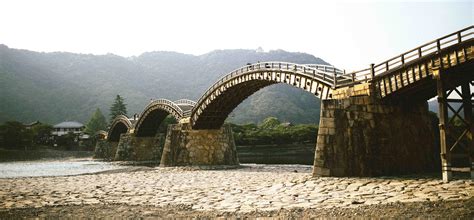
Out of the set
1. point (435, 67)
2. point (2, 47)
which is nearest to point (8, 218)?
point (435, 67)

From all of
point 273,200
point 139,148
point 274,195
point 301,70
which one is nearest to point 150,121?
point 139,148

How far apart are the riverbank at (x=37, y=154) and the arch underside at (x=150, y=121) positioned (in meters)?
24.8

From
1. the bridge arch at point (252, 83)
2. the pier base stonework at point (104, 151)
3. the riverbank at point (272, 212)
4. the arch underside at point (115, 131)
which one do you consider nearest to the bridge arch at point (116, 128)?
the arch underside at point (115, 131)

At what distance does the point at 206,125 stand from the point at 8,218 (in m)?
27.0

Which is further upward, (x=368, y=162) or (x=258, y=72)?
(x=258, y=72)

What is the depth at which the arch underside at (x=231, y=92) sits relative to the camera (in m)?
24.2

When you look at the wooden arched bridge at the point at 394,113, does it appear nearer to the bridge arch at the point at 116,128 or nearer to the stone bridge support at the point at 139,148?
the stone bridge support at the point at 139,148

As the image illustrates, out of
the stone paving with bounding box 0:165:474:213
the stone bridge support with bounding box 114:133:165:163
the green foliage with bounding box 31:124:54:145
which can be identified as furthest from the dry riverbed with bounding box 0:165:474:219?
the green foliage with bounding box 31:124:54:145

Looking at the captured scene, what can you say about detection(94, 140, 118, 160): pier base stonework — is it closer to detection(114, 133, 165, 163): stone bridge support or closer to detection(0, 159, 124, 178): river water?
detection(114, 133, 165, 163): stone bridge support

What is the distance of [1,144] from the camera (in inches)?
2554

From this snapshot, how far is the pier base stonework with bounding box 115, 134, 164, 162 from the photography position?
53.3 metres

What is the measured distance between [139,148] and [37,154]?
26.1 metres

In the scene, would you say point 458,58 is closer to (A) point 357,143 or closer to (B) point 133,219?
(A) point 357,143

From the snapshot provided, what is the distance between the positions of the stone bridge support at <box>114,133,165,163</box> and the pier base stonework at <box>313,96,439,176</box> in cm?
4038
